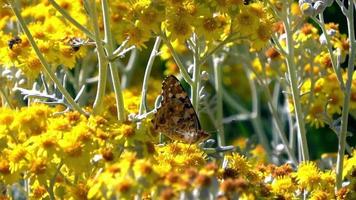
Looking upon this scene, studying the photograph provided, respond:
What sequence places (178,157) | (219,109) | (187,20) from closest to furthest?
1. (178,157)
2. (187,20)
3. (219,109)

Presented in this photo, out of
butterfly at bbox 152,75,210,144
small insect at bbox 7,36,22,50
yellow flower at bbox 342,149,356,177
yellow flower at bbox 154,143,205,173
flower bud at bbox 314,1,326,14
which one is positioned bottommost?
yellow flower at bbox 342,149,356,177

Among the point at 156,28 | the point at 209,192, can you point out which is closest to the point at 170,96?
the point at 156,28

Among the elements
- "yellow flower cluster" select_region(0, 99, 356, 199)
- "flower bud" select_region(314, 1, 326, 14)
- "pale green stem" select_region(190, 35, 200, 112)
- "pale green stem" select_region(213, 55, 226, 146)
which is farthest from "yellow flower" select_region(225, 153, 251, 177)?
"pale green stem" select_region(213, 55, 226, 146)

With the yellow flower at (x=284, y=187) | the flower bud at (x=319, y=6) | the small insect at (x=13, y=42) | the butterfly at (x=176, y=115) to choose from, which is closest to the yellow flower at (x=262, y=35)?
the flower bud at (x=319, y=6)

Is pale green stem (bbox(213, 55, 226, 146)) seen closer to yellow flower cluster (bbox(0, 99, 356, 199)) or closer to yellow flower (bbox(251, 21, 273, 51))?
yellow flower (bbox(251, 21, 273, 51))

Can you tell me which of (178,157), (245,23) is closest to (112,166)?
(178,157)

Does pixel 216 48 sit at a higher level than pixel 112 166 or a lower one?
higher

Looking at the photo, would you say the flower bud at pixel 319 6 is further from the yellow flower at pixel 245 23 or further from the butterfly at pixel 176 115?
the butterfly at pixel 176 115

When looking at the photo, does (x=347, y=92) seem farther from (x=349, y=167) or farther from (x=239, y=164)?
(x=239, y=164)

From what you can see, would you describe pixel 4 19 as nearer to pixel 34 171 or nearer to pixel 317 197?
pixel 34 171
